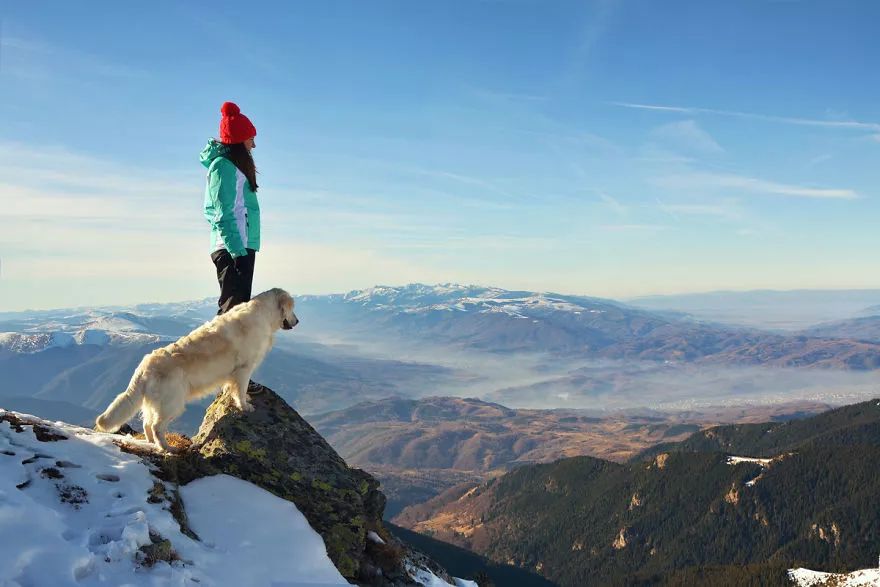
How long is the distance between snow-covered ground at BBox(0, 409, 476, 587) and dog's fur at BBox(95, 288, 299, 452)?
769mm

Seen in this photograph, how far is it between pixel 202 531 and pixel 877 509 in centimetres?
24975

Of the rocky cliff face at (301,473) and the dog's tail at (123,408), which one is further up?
the dog's tail at (123,408)

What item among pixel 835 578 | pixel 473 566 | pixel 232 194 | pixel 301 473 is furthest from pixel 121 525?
pixel 473 566

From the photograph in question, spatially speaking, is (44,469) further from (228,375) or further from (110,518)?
(228,375)

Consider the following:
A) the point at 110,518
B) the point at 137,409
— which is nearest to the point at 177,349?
the point at 137,409

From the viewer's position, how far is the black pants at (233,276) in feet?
44.6

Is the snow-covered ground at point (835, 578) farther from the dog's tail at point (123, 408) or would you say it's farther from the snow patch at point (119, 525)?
the dog's tail at point (123, 408)


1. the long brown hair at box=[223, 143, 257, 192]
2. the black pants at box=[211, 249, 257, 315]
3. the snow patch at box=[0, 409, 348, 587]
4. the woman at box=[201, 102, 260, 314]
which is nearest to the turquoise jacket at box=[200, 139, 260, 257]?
the woman at box=[201, 102, 260, 314]

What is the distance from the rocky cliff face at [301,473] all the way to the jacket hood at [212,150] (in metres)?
5.90

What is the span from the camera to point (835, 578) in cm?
13988

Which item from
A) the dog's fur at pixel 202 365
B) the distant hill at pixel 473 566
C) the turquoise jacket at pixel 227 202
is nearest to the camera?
the dog's fur at pixel 202 365

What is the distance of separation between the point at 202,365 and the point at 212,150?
483cm

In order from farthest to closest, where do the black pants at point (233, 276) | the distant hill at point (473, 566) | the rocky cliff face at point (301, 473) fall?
the distant hill at point (473, 566) < the black pants at point (233, 276) < the rocky cliff face at point (301, 473)

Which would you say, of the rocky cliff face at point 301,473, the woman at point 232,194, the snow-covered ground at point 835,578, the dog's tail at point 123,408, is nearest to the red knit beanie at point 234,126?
the woman at point 232,194
